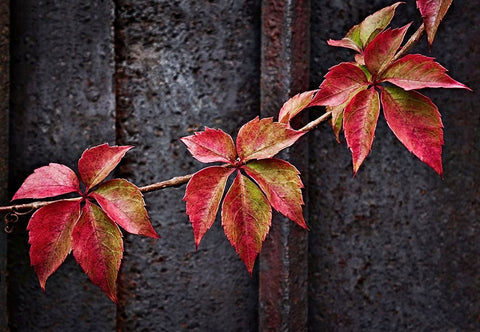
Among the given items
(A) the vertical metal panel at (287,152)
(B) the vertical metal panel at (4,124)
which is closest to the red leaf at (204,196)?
(A) the vertical metal panel at (287,152)

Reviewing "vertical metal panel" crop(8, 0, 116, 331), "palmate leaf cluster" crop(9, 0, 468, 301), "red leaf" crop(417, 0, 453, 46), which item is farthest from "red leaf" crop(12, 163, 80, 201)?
"vertical metal panel" crop(8, 0, 116, 331)

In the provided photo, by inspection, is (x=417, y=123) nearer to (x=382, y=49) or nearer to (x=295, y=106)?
(x=382, y=49)

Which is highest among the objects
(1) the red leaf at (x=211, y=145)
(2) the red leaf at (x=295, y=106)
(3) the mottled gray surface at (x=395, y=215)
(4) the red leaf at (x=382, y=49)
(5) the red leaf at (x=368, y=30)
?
(5) the red leaf at (x=368, y=30)

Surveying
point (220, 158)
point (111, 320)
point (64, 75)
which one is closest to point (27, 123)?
point (64, 75)

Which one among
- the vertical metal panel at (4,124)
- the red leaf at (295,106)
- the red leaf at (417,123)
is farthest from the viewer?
the vertical metal panel at (4,124)

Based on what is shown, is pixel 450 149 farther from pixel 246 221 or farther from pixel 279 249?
pixel 246 221

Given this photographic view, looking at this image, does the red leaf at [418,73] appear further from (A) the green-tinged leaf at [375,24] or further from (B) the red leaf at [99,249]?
(B) the red leaf at [99,249]

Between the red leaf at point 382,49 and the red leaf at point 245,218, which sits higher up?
the red leaf at point 382,49

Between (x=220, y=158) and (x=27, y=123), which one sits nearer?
(x=220, y=158)
